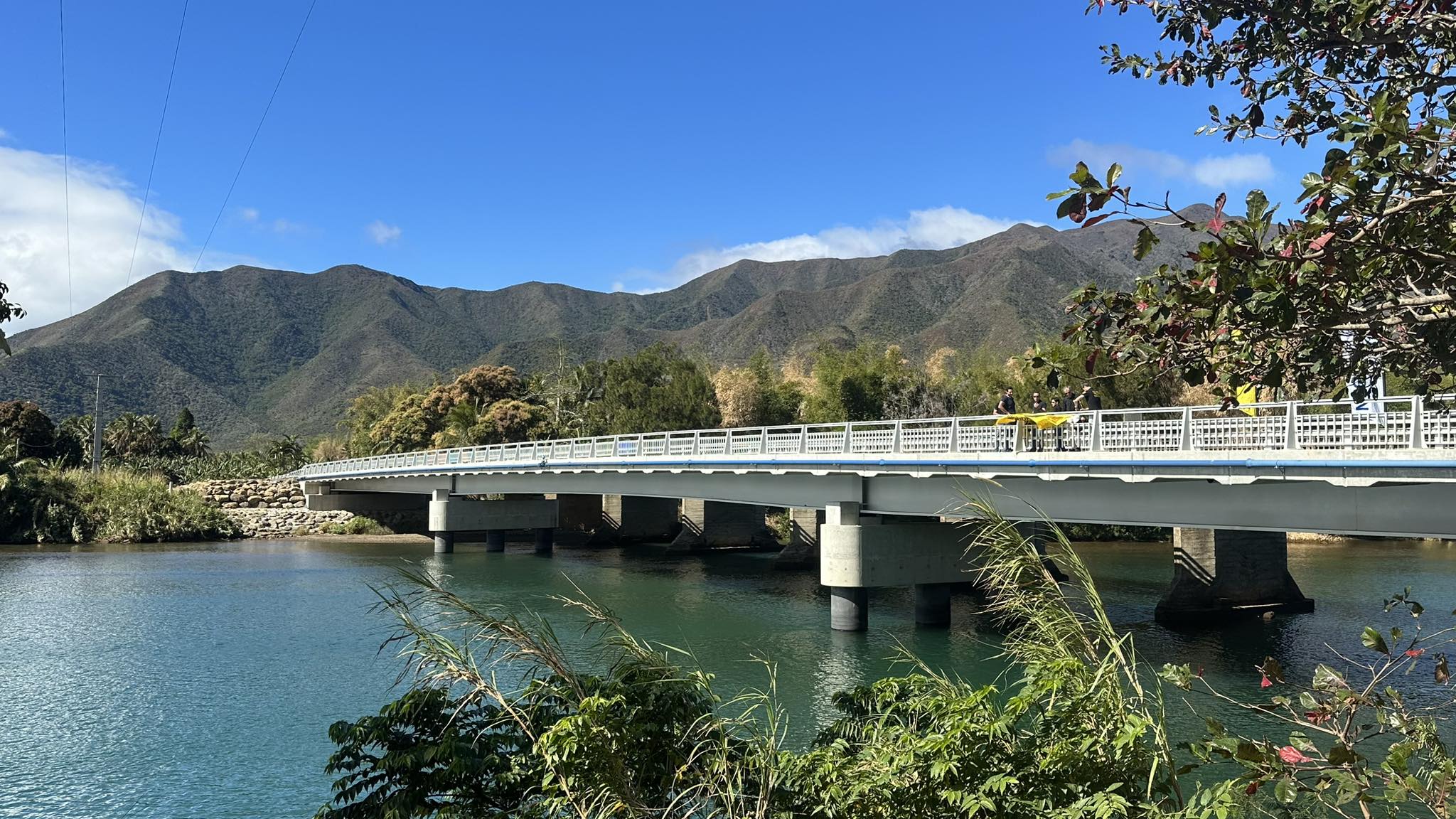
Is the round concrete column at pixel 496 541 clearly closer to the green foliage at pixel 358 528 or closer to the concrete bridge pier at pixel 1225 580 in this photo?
the green foliage at pixel 358 528

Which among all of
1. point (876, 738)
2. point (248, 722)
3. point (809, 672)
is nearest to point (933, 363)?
point (809, 672)

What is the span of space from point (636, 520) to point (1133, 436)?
1590 inches

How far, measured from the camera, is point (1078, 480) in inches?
883

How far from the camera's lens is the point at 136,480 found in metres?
60.8

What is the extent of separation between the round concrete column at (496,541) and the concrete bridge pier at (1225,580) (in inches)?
1326

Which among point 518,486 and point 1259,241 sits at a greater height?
point 1259,241

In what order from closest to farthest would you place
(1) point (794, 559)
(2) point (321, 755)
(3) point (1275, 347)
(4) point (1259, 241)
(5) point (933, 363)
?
(4) point (1259, 241)
(3) point (1275, 347)
(2) point (321, 755)
(1) point (794, 559)
(5) point (933, 363)

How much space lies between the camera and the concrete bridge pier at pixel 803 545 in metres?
43.6

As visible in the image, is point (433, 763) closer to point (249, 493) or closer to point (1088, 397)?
point (1088, 397)

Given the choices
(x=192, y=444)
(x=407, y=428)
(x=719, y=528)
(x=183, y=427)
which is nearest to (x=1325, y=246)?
(x=719, y=528)

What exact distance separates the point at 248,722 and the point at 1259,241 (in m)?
18.0

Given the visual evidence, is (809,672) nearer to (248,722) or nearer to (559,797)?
(248,722)

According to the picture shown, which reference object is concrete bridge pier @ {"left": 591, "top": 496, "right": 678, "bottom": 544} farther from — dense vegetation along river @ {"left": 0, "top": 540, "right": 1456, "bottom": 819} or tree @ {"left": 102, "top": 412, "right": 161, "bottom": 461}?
tree @ {"left": 102, "top": 412, "right": 161, "bottom": 461}

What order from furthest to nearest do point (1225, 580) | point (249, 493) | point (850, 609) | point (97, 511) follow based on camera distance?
point (249, 493) → point (97, 511) → point (1225, 580) → point (850, 609)
